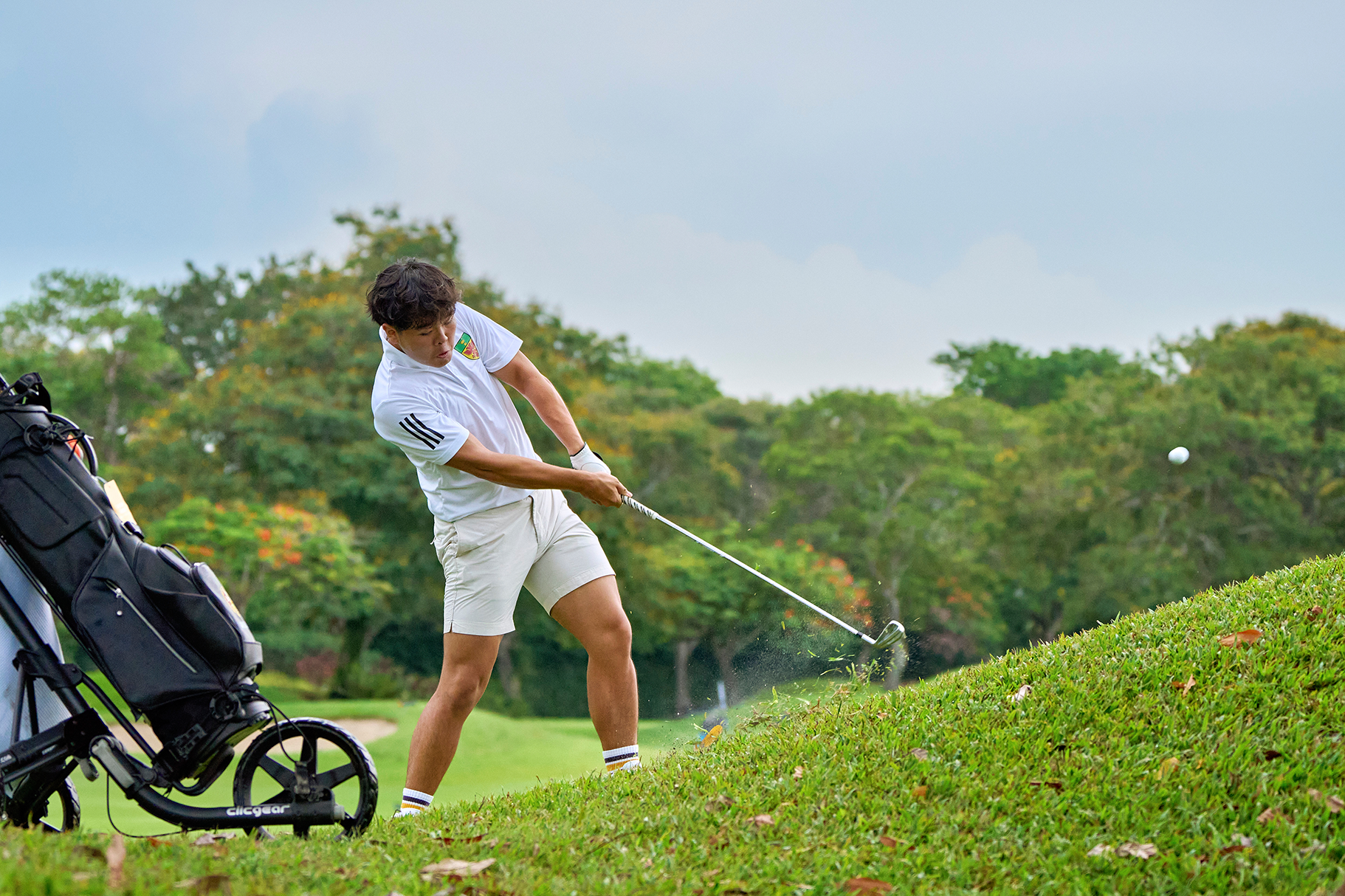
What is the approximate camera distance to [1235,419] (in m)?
20.8

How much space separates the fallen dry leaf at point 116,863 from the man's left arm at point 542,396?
6.89ft

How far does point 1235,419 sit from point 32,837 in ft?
71.0

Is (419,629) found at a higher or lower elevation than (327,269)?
lower

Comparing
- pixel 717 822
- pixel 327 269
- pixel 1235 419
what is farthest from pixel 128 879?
pixel 1235 419

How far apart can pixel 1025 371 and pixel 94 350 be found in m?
28.3

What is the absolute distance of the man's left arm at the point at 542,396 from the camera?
445cm

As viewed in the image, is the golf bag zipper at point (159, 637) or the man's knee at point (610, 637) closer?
the golf bag zipper at point (159, 637)

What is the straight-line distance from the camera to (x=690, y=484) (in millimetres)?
25000

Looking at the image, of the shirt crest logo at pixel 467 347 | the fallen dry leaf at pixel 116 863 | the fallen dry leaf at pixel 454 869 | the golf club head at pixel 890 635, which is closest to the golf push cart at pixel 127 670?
the fallen dry leaf at pixel 116 863

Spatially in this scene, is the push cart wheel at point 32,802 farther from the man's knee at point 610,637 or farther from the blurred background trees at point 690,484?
the blurred background trees at point 690,484

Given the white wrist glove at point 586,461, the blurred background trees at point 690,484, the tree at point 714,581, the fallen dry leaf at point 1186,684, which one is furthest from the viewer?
the tree at point 714,581

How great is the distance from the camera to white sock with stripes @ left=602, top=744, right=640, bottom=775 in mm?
4172

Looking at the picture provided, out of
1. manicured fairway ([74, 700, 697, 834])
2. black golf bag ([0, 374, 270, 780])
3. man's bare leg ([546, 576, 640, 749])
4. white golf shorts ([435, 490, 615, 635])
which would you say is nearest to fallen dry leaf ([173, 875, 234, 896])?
black golf bag ([0, 374, 270, 780])

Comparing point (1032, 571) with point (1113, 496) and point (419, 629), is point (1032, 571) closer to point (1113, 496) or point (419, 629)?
point (1113, 496)
